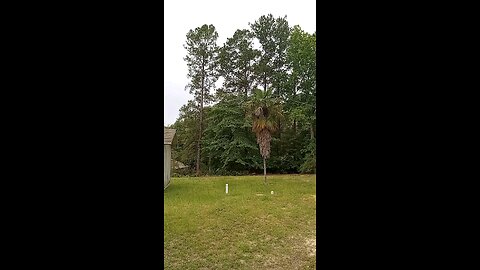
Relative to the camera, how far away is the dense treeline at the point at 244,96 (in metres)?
8.07

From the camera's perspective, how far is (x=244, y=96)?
29.3 feet

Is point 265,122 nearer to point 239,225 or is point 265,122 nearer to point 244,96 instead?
point 244,96

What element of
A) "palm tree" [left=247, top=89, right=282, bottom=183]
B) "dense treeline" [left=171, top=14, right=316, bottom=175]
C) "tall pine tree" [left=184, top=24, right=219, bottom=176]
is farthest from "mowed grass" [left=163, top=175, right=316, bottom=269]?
"tall pine tree" [left=184, top=24, right=219, bottom=176]

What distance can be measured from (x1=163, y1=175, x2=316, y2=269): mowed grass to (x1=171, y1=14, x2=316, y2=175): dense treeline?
1212mm

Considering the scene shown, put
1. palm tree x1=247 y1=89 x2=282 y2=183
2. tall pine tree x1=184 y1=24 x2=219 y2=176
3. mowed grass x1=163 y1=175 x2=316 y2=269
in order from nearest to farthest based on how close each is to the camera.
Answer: mowed grass x1=163 y1=175 x2=316 y2=269, palm tree x1=247 y1=89 x2=282 y2=183, tall pine tree x1=184 y1=24 x2=219 y2=176

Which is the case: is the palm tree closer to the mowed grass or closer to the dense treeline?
the dense treeline

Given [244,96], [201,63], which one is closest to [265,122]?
[244,96]

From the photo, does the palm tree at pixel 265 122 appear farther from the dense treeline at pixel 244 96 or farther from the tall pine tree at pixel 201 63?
the tall pine tree at pixel 201 63

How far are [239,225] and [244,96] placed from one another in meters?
4.62

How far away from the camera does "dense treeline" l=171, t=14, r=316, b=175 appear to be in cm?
807

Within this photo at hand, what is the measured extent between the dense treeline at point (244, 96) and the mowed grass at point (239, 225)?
121 centimetres
